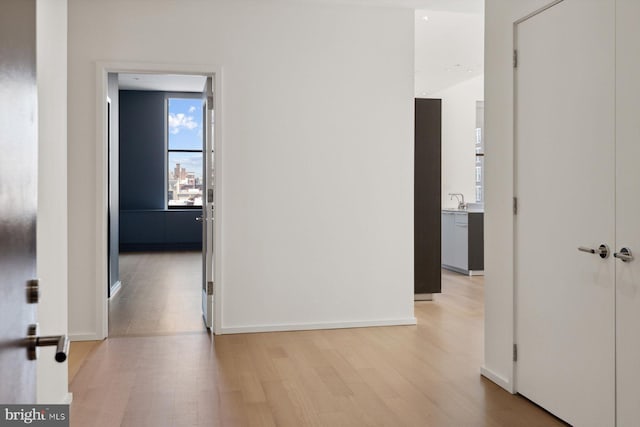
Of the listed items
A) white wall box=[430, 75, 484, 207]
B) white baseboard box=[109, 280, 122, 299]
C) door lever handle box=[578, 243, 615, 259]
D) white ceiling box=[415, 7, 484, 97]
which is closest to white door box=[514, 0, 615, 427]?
door lever handle box=[578, 243, 615, 259]

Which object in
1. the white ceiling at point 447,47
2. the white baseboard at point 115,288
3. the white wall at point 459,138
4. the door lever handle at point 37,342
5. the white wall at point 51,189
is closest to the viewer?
the door lever handle at point 37,342

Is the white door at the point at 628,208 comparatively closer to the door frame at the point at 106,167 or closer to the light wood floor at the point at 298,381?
the light wood floor at the point at 298,381

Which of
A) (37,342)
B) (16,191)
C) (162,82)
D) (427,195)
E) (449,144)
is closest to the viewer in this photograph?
(16,191)

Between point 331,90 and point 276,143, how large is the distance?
65cm

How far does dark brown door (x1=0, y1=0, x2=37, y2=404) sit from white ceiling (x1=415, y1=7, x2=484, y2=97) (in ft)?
14.6

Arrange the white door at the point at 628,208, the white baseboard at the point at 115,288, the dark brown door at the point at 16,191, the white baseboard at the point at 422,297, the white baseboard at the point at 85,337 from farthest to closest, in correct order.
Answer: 1. the white baseboard at the point at 115,288
2. the white baseboard at the point at 422,297
3. the white baseboard at the point at 85,337
4. the white door at the point at 628,208
5. the dark brown door at the point at 16,191

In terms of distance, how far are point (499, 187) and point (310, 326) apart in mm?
2107

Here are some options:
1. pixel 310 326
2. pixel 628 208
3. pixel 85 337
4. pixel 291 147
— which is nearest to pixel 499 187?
pixel 628 208

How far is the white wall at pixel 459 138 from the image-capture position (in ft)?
30.4

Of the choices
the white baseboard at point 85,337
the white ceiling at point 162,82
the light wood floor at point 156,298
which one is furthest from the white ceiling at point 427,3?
the white ceiling at point 162,82

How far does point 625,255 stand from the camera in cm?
239
